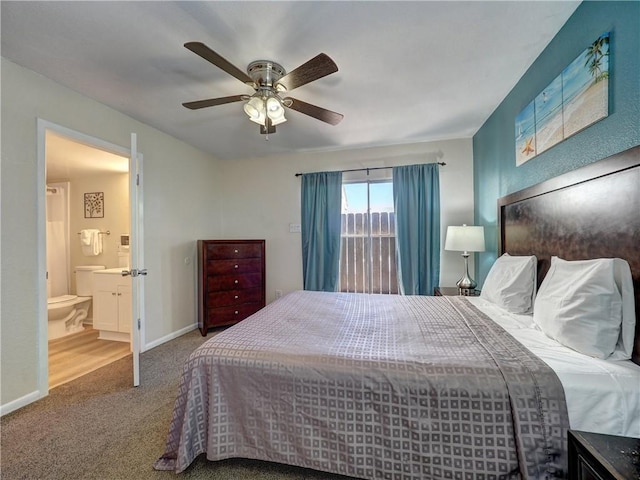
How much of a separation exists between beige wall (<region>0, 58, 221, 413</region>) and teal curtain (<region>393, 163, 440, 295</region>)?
2.97 metres

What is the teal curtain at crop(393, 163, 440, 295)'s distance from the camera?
3.41 meters

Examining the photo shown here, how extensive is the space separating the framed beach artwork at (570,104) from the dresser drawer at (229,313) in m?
3.46

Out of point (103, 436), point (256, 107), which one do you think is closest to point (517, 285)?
point (256, 107)

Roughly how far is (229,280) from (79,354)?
176cm

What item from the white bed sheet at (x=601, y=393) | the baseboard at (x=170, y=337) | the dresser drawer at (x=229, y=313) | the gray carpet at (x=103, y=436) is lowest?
the gray carpet at (x=103, y=436)

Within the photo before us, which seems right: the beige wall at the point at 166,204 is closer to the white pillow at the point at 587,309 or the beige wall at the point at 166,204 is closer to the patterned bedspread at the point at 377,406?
the patterned bedspread at the point at 377,406

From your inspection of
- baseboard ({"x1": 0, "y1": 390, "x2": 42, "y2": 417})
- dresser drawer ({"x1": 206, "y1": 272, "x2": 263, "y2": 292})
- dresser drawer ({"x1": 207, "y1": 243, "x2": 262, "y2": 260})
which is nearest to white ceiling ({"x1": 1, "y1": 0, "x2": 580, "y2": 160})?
dresser drawer ({"x1": 207, "y1": 243, "x2": 262, "y2": 260})

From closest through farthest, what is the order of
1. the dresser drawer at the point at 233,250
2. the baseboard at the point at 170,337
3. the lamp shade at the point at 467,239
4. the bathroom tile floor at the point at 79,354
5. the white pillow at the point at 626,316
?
the white pillow at the point at 626,316 < the bathroom tile floor at the point at 79,354 < the lamp shade at the point at 467,239 < the baseboard at the point at 170,337 < the dresser drawer at the point at 233,250

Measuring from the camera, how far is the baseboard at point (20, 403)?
1862mm

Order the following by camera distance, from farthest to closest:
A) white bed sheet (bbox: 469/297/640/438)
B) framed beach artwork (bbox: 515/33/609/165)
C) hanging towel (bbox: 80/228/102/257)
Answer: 1. hanging towel (bbox: 80/228/102/257)
2. framed beach artwork (bbox: 515/33/609/165)
3. white bed sheet (bbox: 469/297/640/438)

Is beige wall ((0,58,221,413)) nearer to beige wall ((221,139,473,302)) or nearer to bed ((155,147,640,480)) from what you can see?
beige wall ((221,139,473,302))

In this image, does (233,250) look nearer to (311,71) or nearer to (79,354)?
(79,354)

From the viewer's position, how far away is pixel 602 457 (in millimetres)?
836

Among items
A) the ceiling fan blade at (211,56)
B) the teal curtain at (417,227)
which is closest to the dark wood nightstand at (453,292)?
the teal curtain at (417,227)
